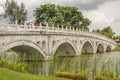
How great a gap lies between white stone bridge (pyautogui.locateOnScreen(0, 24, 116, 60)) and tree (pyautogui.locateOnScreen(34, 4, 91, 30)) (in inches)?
572

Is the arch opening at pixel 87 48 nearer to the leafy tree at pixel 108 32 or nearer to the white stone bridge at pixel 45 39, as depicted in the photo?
the white stone bridge at pixel 45 39

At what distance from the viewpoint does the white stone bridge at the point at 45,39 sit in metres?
28.0

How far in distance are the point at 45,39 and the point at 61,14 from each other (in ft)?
114

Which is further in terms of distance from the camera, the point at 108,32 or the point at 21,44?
the point at 108,32

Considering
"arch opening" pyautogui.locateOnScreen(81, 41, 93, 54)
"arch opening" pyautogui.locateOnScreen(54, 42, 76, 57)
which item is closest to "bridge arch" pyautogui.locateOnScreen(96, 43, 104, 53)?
"arch opening" pyautogui.locateOnScreen(81, 41, 93, 54)

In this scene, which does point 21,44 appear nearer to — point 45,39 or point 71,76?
point 45,39

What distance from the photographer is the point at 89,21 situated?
7250 cm

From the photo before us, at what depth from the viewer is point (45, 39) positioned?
115 feet

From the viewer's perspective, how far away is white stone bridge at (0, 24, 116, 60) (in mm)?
28000

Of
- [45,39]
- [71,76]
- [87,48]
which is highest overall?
[45,39]

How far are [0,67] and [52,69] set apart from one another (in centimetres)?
322

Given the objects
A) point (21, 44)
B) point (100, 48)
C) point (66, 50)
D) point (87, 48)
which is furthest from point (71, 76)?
point (100, 48)

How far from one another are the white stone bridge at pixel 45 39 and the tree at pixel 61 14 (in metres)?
14.5

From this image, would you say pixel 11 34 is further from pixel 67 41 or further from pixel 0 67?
pixel 67 41
